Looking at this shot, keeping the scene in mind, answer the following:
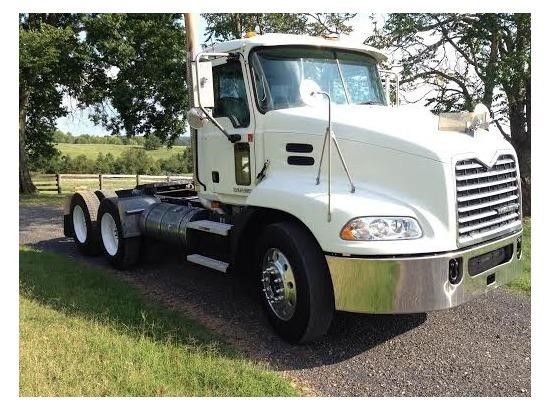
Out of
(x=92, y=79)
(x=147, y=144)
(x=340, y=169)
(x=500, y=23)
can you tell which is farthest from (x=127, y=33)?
(x=340, y=169)

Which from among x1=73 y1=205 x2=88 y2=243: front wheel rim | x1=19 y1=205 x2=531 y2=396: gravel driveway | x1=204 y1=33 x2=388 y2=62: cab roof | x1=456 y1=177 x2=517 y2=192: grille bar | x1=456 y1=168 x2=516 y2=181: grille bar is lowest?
x1=19 y1=205 x2=531 y2=396: gravel driveway

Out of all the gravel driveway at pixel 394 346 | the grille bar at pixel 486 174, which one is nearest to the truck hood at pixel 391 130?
the grille bar at pixel 486 174

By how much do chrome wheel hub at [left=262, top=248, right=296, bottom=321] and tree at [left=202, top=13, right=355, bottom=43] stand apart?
33.1 feet

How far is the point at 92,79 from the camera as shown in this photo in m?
21.4

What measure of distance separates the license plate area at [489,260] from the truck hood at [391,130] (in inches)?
33.2

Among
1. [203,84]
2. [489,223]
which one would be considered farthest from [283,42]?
[489,223]

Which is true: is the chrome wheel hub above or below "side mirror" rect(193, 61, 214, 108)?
below

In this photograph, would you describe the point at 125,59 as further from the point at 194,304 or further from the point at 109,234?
the point at 194,304

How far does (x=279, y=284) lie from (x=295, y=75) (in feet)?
7.30

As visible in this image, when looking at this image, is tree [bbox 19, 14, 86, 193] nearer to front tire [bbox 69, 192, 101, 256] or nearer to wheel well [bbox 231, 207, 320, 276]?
front tire [bbox 69, 192, 101, 256]

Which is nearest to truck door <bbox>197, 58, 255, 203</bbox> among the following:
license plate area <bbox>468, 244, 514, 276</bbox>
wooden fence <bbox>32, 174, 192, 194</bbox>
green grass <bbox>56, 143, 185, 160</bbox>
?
license plate area <bbox>468, 244, 514, 276</bbox>

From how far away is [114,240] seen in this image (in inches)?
320

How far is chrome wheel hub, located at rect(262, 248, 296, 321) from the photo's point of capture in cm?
489

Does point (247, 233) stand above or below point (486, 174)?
below
